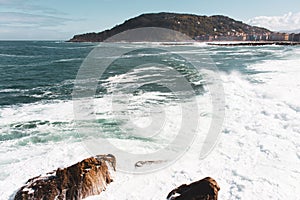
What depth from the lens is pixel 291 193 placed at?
5262 mm

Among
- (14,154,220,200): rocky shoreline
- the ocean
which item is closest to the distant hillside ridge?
the ocean

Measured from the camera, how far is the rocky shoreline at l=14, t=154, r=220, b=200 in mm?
4910

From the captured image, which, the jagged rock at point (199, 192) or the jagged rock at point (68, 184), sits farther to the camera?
the jagged rock at point (68, 184)

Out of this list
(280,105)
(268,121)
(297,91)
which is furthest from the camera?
(297,91)

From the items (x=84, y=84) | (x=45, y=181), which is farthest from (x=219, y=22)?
(x=45, y=181)

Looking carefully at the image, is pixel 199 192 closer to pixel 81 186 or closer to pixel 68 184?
pixel 81 186

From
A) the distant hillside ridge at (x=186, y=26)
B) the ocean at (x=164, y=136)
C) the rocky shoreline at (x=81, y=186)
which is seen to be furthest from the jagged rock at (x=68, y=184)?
the distant hillside ridge at (x=186, y=26)

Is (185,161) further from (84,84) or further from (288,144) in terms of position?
(84,84)

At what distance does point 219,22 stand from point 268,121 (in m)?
195

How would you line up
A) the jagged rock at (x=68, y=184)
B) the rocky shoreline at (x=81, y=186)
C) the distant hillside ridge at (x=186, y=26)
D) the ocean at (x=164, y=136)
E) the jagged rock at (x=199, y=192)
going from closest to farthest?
the jagged rock at (x=199, y=192), the rocky shoreline at (x=81, y=186), the jagged rock at (x=68, y=184), the ocean at (x=164, y=136), the distant hillside ridge at (x=186, y=26)

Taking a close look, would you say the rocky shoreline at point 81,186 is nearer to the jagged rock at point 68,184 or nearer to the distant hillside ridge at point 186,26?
the jagged rock at point 68,184

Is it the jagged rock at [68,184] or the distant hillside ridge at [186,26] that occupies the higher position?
the distant hillside ridge at [186,26]

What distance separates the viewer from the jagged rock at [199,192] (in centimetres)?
479

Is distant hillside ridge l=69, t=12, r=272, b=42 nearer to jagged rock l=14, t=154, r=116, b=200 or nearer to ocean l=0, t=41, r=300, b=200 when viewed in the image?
ocean l=0, t=41, r=300, b=200
